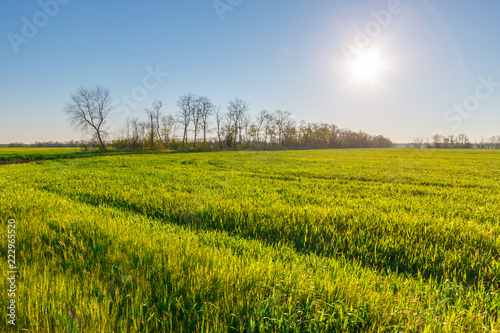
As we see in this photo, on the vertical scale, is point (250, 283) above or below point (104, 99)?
below

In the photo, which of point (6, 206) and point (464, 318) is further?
point (6, 206)

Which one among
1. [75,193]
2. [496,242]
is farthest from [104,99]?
[496,242]

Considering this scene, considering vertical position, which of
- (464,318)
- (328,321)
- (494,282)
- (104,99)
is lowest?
(494,282)

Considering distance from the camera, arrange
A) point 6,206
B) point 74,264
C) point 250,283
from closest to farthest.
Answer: point 250,283, point 74,264, point 6,206

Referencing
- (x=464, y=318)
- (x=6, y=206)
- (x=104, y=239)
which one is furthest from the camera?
(x=6, y=206)

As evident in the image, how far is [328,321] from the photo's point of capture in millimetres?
1983

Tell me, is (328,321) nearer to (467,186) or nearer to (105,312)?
(105,312)

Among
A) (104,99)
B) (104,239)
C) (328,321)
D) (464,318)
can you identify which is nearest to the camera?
(328,321)

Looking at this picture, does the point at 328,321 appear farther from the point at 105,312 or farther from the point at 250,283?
the point at 105,312

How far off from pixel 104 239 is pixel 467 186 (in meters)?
16.4

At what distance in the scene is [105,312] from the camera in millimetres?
2000

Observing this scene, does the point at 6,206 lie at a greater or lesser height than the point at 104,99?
lesser

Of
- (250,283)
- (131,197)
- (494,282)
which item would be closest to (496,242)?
(494,282)

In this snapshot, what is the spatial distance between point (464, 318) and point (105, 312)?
134 inches
